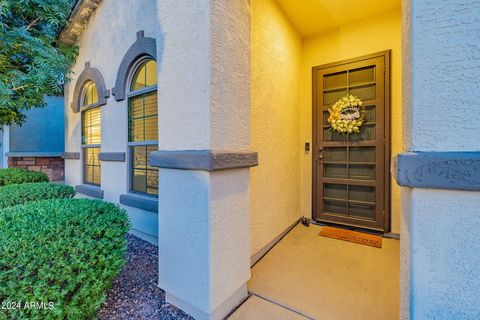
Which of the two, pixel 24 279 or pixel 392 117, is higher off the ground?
pixel 392 117

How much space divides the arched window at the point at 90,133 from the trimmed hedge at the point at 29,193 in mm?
869

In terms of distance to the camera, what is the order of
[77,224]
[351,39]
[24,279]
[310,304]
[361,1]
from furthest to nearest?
[351,39] → [361,1] → [310,304] → [77,224] → [24,279]

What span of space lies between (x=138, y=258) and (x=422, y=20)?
344cm

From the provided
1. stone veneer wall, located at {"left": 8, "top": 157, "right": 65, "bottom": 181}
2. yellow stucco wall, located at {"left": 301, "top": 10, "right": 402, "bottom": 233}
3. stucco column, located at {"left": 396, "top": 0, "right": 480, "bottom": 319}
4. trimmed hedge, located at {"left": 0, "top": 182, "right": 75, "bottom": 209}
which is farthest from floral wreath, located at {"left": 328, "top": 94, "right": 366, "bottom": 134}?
stone veneer wall, located at {"left": 8, "top": 157, "right": 65, "bottom": 181}

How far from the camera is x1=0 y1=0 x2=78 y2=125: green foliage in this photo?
3621 millimetres

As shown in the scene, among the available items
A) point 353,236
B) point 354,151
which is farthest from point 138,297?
point 354,151

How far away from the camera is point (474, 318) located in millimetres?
1120

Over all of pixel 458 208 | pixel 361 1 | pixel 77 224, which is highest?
pixel 361 1

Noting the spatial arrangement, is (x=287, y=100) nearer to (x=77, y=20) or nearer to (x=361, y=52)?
(x=361, y=52)

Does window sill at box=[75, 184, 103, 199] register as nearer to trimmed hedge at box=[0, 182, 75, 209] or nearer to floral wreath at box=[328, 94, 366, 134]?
trimmed hedge at box=[0, 182, 75, 209]

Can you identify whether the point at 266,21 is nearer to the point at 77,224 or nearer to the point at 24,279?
the point at 77,224

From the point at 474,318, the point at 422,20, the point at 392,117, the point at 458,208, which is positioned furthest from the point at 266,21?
the point at 474,318

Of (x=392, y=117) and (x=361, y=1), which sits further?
(x=392, y=117)

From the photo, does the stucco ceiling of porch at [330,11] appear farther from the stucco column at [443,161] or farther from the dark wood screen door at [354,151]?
the stucco column at [443,161]
